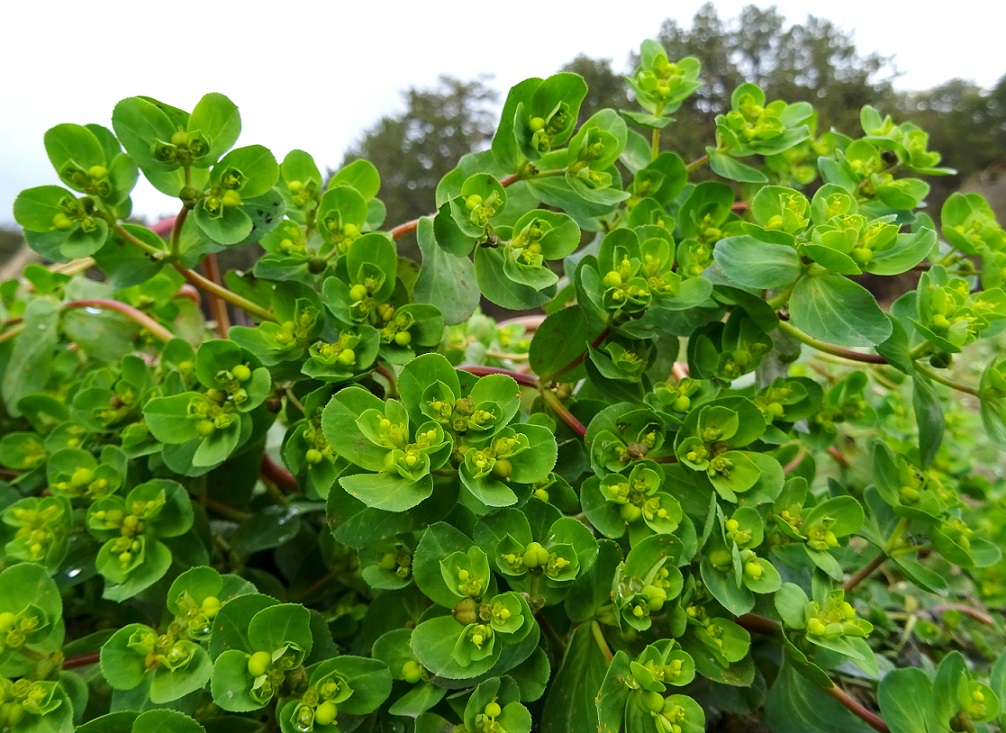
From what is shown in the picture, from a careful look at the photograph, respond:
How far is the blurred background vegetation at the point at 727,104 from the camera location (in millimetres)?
1193

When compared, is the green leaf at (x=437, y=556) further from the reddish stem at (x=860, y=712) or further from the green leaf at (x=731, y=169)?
the green leaf at (x=731, y=169)

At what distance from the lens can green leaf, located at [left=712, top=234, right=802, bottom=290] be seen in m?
0.54

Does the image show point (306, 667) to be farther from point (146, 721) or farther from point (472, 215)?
point (472, 215)

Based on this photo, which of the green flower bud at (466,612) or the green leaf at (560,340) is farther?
the green leaf at (560,340)

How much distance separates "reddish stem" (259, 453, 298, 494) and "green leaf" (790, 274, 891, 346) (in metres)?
0.66

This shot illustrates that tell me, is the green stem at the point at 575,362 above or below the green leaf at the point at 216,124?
below

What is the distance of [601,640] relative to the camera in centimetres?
55

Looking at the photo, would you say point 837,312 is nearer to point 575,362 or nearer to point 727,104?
point 575,362

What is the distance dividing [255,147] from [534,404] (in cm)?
40

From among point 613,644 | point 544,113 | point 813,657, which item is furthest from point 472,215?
point 813,657

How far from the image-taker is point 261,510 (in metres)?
0.77

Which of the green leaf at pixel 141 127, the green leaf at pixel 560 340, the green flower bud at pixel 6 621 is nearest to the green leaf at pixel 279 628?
the green flower bud at pixel 6 621

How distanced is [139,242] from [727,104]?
102cm

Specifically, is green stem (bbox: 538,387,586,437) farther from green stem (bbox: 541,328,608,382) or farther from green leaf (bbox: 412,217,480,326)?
green leaf (bbox: 412,217,480,326)
